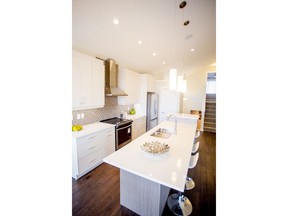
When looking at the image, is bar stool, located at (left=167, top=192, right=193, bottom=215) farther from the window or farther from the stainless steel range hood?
the window

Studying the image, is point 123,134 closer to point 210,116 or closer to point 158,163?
point 158,163

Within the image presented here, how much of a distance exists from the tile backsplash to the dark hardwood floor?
1.12 meters

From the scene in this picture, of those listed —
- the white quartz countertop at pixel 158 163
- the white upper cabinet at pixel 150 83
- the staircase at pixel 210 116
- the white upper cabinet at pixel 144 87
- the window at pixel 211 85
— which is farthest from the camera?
the window at pixel 211 85

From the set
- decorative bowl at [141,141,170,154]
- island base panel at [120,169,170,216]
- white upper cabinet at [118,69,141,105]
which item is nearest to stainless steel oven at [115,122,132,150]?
white upper cabinet at [118,69,141,105]

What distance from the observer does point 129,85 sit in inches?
155

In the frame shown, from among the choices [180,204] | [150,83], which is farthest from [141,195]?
[150,83]

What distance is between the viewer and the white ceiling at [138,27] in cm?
172

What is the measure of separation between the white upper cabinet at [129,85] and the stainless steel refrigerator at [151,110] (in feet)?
1.74

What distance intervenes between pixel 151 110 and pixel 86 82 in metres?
2.86

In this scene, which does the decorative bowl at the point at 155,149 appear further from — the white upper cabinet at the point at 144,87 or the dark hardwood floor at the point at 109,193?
the white upper cabinet at the point at 144,87

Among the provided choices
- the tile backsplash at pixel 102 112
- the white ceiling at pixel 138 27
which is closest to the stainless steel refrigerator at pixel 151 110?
the tile backsplash at pixel 102 112
